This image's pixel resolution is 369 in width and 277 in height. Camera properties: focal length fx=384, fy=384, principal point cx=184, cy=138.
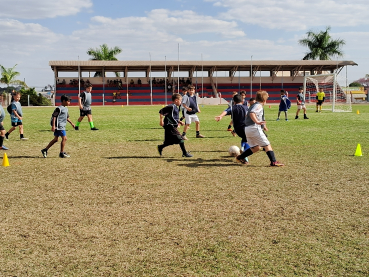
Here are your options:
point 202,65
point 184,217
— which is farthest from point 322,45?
point 184,217

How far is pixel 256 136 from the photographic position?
27.2ft

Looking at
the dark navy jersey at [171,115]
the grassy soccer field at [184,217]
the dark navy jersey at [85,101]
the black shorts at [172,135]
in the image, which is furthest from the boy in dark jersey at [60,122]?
the dark navy jersey at [85,101]

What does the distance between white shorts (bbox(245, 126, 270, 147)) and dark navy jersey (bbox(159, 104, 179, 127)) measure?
81.0 inches

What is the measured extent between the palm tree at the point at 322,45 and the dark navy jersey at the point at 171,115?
6461 centimetres

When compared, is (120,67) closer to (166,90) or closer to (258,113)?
(166,90)

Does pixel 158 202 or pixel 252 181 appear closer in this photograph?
pixel 158 202

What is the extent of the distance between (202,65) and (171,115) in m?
48.3

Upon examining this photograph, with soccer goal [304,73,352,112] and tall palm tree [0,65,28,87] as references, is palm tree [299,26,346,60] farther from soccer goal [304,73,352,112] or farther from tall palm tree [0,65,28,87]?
tall palm tree [0,65,28,87]

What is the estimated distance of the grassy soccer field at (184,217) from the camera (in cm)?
360

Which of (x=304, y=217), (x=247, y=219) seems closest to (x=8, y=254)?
(x=247, y=219)

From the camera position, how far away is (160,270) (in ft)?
11.4

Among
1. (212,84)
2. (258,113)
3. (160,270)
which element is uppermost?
(212,84)

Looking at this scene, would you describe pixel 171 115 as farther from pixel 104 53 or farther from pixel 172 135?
pixel 104 53

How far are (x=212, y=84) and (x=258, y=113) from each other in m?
54.4
